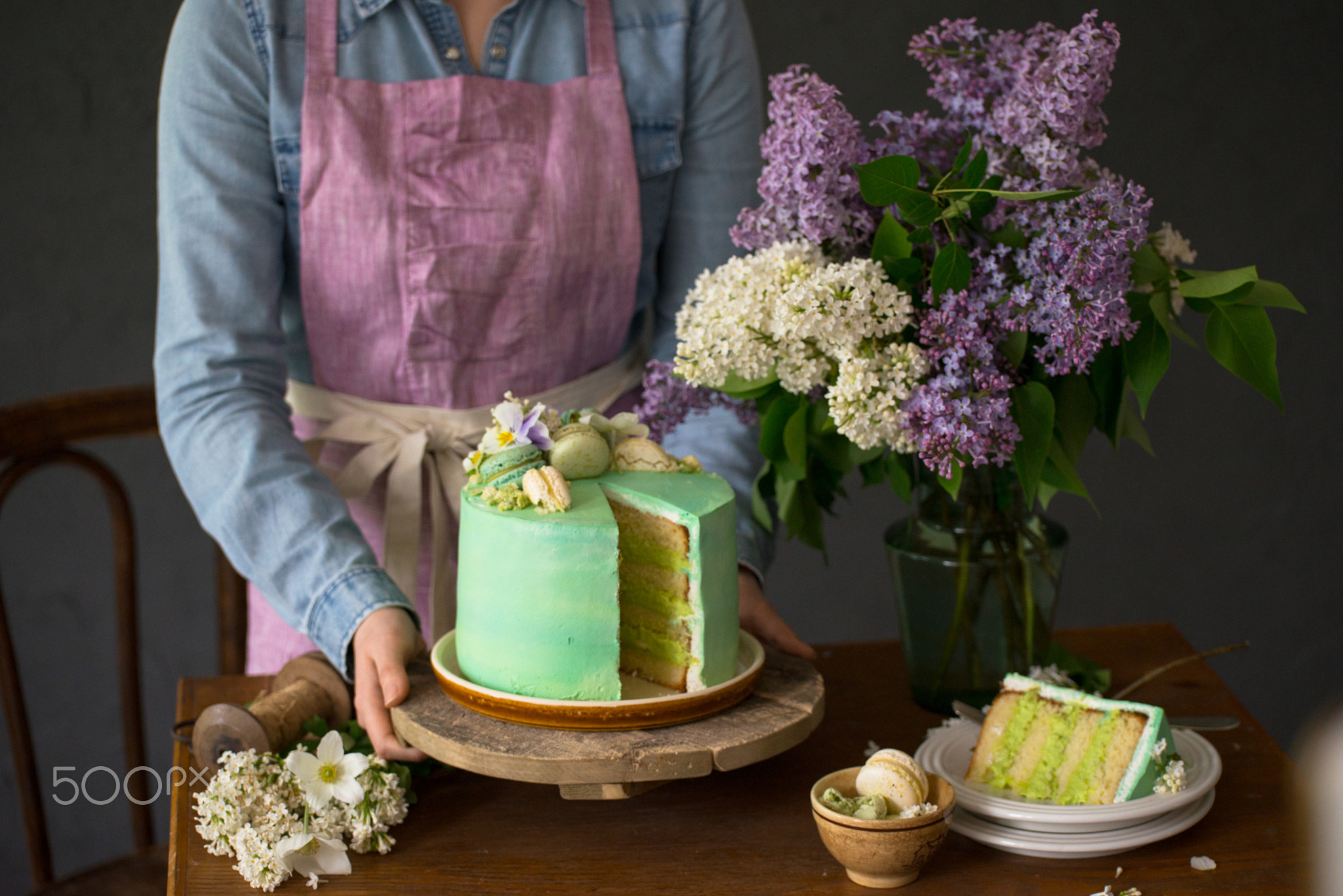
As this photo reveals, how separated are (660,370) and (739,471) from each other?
233 mm

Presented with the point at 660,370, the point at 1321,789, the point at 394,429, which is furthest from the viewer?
the point at 394,429

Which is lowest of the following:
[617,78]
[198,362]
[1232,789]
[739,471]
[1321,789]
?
[1232,789]

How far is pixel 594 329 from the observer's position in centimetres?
149

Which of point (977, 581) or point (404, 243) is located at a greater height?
point (404, 243)

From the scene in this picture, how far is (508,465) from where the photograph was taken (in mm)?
1046

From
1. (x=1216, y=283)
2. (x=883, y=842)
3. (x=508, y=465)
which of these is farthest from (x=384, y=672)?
(x=1216, y=283)

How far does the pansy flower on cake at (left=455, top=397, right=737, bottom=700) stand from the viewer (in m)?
0.98

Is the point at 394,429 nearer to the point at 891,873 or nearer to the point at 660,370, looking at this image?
the point at 660,370

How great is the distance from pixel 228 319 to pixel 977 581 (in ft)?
2.75

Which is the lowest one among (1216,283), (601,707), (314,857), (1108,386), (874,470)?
(314,857)

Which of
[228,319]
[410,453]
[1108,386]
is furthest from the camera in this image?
[410,453]

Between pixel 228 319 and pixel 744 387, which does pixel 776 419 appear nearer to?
pixel 744 387

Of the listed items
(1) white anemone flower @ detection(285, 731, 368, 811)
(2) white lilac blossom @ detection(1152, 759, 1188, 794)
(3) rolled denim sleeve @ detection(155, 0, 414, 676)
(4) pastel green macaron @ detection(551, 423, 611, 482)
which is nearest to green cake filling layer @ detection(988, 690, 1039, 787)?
(2) white lilac blossom @ detection(1152, 759, 1188, 794)

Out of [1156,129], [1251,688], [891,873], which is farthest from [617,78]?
[1251,688]
